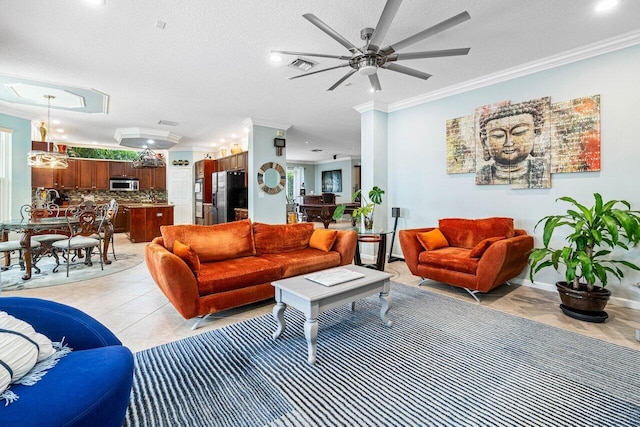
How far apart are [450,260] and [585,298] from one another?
1204 millimetres

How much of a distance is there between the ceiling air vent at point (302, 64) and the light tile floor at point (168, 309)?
278 centimetres

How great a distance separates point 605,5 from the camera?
2.56 meters

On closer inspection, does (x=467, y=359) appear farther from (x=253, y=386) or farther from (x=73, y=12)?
(x=73, y=12)

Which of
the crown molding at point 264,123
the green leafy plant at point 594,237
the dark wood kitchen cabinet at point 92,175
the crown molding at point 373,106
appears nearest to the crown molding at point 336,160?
the crown molding at point 264,123

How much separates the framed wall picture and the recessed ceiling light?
10.6 m

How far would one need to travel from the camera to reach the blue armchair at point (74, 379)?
0.99 meters

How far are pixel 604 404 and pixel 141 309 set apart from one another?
371cm

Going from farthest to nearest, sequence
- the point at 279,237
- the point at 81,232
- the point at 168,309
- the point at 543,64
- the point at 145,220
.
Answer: the point at 145,220 < the point at 81,232 < the point at 279,237 < the point at 543,64 < the point at 168,309

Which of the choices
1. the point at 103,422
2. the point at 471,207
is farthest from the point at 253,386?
the point at 471,207

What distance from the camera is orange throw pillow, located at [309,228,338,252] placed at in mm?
3801

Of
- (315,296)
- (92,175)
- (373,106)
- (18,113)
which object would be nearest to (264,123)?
(373,106)

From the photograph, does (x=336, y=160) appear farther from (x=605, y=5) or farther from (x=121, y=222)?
(x=605, y=5)

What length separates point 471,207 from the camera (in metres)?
4.43

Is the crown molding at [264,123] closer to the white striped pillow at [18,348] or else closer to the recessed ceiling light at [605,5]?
the recessed ceiling light at [605,5]
